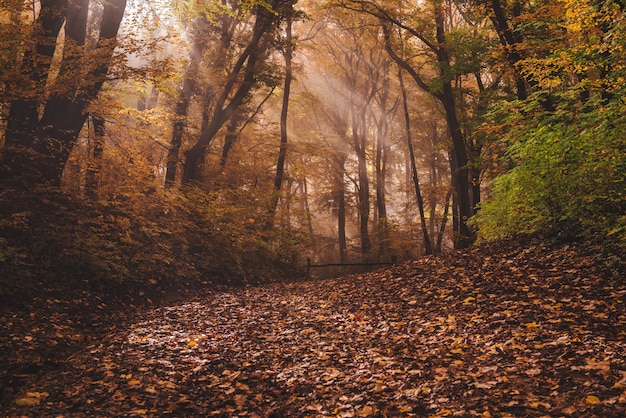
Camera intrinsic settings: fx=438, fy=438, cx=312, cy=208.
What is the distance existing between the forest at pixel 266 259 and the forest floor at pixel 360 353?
4 centimetres

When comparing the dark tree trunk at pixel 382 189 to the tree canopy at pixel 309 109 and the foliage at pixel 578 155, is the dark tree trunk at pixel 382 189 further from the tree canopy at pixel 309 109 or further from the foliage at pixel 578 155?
the foliage at pixel 578 155

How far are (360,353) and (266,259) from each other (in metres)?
10.4

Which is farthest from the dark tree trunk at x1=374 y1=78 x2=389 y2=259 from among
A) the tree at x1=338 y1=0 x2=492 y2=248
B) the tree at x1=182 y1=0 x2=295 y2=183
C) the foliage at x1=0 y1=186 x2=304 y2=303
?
the tree at x1=182 y1=0 x2=295 y2=183

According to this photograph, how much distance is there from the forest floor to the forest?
38 millimetres

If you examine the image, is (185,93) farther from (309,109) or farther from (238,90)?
(309,109)

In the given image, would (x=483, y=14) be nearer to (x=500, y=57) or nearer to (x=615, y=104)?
(x=500, y=57)

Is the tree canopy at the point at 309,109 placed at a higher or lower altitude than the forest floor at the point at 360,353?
higher

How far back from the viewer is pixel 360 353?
6344 mm

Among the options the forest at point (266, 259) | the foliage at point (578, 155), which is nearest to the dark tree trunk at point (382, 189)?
the forest at point (266, 259)

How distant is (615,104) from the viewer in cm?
819

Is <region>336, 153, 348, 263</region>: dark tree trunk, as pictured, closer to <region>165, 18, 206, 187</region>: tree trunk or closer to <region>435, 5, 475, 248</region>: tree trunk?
<region>435, 5, 475, 248</region>: tree trunk

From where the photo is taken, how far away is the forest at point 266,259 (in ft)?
16.7

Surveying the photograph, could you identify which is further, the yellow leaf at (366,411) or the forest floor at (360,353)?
the forest floor at (360,353)

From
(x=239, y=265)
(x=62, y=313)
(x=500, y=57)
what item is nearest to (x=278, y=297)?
(x=239, y=265)
